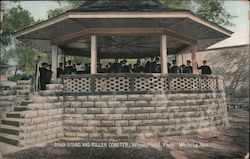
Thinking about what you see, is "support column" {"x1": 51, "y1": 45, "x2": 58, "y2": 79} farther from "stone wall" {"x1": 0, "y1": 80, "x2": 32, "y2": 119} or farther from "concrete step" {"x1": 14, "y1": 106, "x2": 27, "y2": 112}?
"concrete step" {"x1": 14, "y1": 106, "x2": 27, "y2": 112}

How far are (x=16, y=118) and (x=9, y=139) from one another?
1019 millimetres

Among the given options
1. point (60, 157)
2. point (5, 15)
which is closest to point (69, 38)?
point (60, 157)

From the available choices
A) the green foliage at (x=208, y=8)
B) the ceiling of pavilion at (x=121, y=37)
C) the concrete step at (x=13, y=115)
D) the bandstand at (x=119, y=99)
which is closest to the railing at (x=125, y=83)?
the bandstand at (x=119, y=99)

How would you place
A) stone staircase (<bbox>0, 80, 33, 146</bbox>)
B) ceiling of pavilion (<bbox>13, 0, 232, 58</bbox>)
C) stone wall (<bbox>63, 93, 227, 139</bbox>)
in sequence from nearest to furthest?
1. stone staircase (<bbox>0, 80, 33, 146</bbox>)
2. stone wall (<bbox>63, 93, 227, 139</bbox>)
3. ceiling of pavilion (<bbox>13, 0, 232, 58</bbox>)

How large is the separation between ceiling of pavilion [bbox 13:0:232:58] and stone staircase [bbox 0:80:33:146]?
2.88 meters

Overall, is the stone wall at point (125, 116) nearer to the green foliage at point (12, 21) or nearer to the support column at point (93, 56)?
the support column at point (93, 56)

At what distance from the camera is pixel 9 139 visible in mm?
8031

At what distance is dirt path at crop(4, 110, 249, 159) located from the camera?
6945 millimetres

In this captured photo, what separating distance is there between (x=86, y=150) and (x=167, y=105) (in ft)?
12.2

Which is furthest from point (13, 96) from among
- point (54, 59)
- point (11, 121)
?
point (54, 59)

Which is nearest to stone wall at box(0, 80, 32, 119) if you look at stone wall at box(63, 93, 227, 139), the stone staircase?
the stone staircase

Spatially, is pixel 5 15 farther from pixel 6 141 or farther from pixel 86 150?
pixel 86 150

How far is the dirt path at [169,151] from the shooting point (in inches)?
273

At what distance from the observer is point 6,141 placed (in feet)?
26.8
